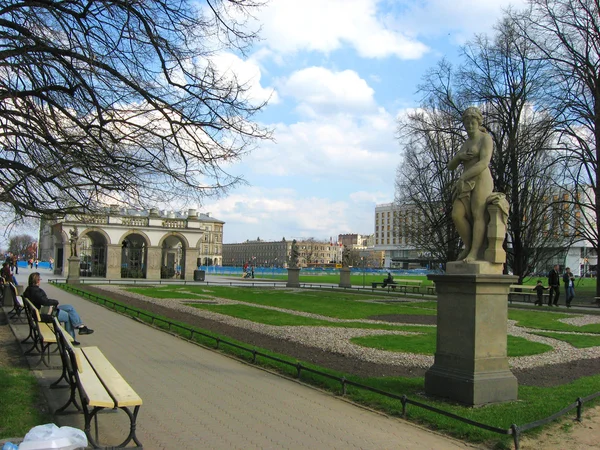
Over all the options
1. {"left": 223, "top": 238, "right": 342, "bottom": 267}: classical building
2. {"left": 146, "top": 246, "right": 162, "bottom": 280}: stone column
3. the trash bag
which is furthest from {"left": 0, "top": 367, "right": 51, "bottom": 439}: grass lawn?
{"left": 223, "top": 238, "right": 342, "bottom": 267}: classical building

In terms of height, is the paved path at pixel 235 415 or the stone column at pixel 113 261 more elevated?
the stone column at pixel 113 261

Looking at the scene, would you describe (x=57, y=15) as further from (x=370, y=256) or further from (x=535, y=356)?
(x=370, y=256)

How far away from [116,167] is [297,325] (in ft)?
31.5

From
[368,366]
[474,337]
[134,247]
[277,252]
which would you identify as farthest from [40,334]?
[277,252]

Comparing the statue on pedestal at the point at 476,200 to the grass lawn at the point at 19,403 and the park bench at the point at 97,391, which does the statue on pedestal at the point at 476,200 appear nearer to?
the park bench at the point at 97,391

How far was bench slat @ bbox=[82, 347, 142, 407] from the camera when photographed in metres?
5.11

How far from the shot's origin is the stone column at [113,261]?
160 feet

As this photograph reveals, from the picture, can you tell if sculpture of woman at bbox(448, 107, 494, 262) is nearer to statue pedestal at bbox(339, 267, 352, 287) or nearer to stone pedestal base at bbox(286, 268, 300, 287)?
statue pedestal at bbox(339, 267, 352, 287)

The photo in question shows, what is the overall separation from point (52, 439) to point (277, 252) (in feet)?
520

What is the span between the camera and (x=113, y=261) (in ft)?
161

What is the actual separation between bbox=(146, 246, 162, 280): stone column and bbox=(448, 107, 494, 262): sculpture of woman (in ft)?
149

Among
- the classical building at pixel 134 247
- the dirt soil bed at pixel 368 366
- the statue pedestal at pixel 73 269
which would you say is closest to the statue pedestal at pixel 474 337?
the dirt soil bed at pixel 368 366

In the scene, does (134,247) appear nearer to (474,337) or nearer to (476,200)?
(476,200)

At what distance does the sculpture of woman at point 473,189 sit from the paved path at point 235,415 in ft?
8.83
